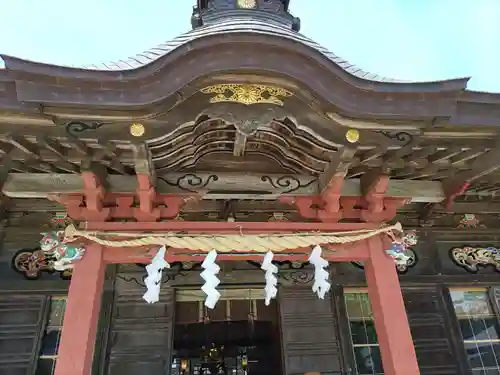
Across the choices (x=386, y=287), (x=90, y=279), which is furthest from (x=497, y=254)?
(x=90, y=279)

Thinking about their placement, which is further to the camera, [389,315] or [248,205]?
[248,205]

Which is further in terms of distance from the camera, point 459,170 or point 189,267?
point 189,267

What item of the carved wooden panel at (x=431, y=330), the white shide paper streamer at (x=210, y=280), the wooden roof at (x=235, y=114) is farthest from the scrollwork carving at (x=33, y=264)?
the carved wooden panel at (x=431, y=330)

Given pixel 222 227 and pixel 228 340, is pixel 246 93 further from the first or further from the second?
pixel 228 340

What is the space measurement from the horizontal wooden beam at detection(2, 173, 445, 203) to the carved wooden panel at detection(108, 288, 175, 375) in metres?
1.63

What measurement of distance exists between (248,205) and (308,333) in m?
1.80

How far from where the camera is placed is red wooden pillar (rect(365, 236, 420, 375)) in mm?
4012

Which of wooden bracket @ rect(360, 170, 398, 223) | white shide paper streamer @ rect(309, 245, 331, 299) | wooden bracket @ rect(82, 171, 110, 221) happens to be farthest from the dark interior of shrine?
wooden bracket @ rect(82, 171, 110, 221)

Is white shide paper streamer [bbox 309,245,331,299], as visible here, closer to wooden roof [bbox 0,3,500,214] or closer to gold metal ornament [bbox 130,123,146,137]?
wooden roof [bbox 0,3,500,214]

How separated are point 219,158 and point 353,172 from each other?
150 centimetres

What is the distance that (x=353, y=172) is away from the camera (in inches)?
187

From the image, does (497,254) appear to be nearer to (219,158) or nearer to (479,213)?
(479,213)

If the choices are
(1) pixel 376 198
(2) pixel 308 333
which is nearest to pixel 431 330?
(2) pixel 308 333

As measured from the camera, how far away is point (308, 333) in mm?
5441
